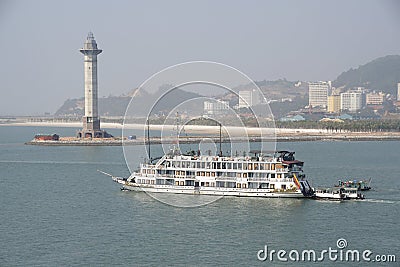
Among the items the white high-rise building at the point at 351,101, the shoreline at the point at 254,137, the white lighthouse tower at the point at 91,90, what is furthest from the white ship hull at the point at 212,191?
the white high-rise building at the point at 351,101

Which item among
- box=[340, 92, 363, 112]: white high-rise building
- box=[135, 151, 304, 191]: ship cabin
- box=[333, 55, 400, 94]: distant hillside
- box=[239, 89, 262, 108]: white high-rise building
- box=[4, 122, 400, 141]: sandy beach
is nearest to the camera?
box=[135, 151, 304, 191]: ship cabin

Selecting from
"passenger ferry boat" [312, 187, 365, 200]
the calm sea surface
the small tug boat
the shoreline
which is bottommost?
the calm sea surface

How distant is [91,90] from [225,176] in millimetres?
30161

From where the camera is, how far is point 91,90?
50.2 meters

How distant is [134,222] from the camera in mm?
17594

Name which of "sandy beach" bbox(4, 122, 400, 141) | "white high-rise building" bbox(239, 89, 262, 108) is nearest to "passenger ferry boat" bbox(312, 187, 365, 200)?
"sandy beach" bbox(4, 122, 400, 141)

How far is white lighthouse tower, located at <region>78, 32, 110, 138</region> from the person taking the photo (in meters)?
49.9

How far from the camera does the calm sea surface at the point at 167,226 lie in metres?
14.6

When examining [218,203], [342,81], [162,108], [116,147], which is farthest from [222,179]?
[342,81]

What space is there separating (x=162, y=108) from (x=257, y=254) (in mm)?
75310

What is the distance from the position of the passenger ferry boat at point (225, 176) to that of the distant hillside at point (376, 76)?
11566 cm

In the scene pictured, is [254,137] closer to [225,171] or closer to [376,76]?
[225,171]

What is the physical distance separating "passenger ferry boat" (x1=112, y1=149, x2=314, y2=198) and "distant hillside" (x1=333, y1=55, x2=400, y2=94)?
116 meters

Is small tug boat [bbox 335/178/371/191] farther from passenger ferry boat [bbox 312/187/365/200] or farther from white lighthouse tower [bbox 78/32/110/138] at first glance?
white lighthouse tower [bbox 78/32/110/138]
